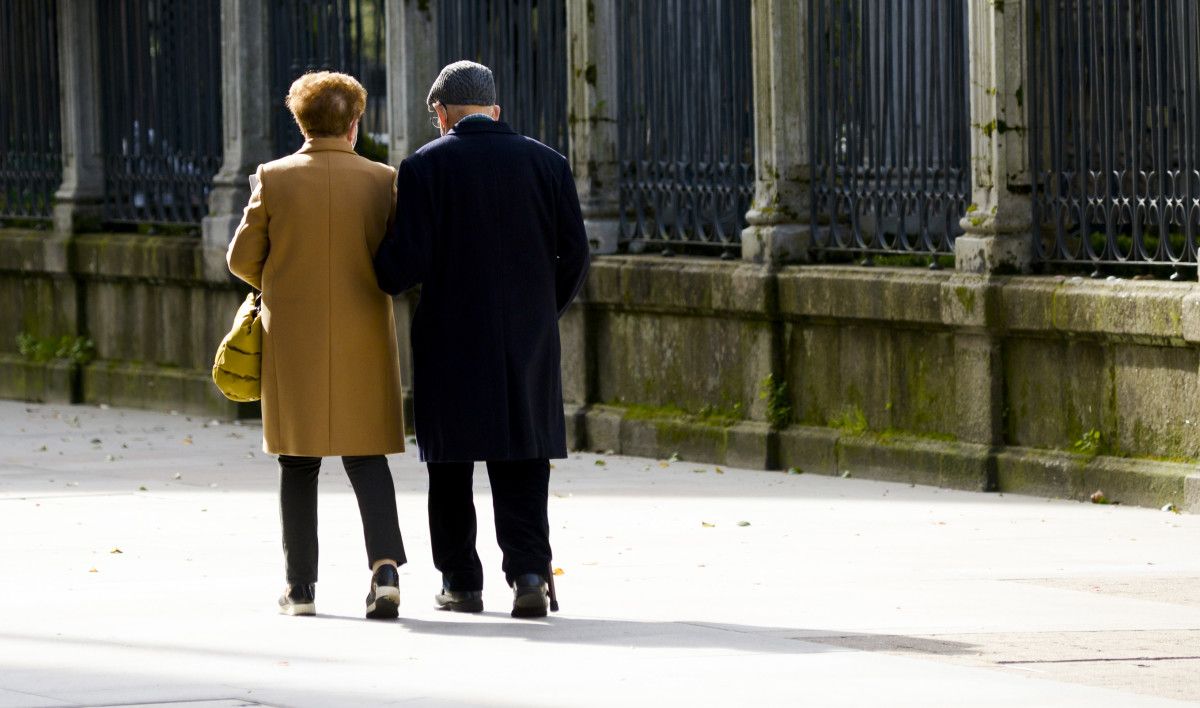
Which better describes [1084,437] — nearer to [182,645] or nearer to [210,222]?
[182,645]

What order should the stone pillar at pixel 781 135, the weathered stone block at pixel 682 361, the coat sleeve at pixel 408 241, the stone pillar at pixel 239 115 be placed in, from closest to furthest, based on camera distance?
the coat sleeve at pixel 408 241 → the stone pillar at pixel 781 135 → the weathered stone block at pixel 682 361 → the stone pillar at pixel 239 115

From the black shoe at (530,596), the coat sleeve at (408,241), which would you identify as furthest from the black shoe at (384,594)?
the coat sleeve at (408,241)

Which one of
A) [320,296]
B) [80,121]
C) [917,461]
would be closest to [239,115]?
[80,121]

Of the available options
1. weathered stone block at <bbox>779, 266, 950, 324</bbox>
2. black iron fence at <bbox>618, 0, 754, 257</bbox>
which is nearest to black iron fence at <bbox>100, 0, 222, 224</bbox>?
black iron fence at <bbox>618, 0, 754, 257</bbox>

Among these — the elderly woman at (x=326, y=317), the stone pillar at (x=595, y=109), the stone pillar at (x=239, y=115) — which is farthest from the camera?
the stone pillar at (x=239, y=115)

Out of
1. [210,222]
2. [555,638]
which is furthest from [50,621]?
[210,222]

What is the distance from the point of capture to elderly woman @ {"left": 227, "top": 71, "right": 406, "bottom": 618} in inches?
291

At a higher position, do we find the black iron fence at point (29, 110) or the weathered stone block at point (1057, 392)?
the black iron fence at point (29, 110)

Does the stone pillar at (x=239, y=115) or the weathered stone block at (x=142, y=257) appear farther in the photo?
the weathered stone block at (x=142, y=257)

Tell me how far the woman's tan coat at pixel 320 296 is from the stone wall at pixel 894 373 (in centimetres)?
379

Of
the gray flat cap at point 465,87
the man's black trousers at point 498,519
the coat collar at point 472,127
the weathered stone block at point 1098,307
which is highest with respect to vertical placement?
the gray flat cap at point 465,87

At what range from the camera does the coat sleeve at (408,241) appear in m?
7.29

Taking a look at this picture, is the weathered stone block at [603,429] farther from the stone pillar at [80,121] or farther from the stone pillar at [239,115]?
the stone pillar at [80,121]

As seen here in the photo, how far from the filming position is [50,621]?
7449 millimetres
